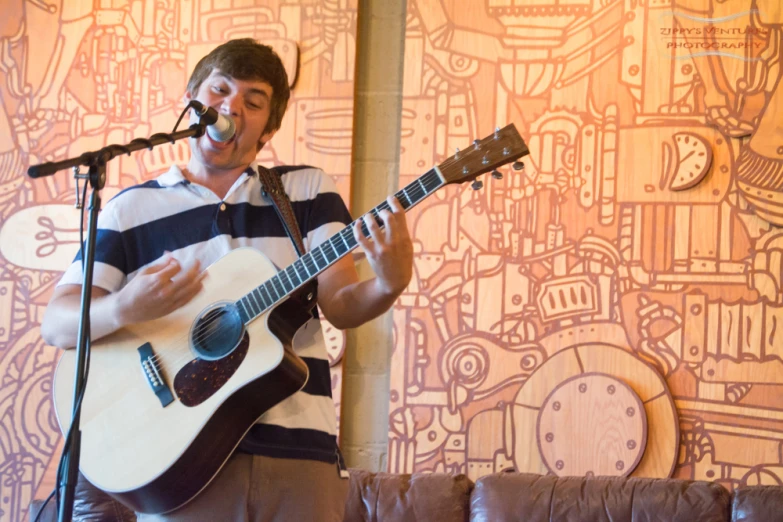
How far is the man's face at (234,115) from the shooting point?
2010 mm

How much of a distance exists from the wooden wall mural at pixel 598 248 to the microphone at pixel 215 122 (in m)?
1.46

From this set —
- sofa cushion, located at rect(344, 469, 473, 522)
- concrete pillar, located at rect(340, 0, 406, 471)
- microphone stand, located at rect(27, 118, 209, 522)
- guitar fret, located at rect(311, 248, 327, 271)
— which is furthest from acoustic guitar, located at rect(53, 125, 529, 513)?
concrete pillar, located at rect(340, 0, 406, 471)

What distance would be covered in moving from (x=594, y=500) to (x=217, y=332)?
1.52 m

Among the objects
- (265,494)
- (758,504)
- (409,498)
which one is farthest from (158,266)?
(758,504)

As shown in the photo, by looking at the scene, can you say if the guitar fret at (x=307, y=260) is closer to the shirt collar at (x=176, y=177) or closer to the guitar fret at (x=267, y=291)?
the guitar fret at (x=267, y=291)

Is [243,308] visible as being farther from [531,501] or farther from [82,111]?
[82,111]

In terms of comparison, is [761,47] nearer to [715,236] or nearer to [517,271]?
[715,236]

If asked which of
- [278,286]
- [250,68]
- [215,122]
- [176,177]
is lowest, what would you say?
[278,286]

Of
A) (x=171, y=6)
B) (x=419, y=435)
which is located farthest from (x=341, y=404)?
(x=171, y=6)

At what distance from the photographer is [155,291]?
71.6 inches

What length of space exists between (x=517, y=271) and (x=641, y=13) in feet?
3.32

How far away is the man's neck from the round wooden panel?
5.24 ft

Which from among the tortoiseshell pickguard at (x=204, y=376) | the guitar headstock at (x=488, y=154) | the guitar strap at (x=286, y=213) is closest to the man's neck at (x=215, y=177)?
the guitar strap at (x=286, y=213)

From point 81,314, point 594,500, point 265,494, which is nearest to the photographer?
point 81,314
